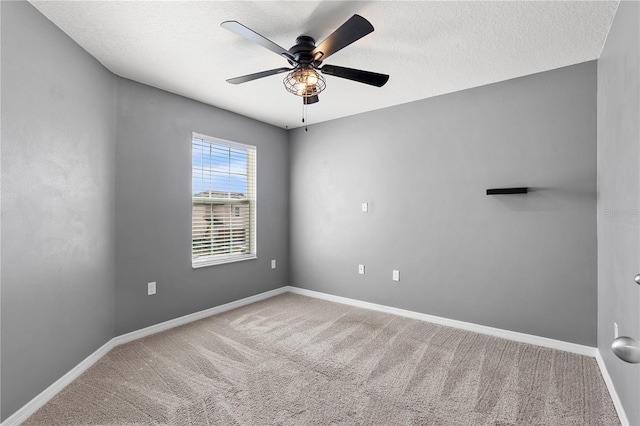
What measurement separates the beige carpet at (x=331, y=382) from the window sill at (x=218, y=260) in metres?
0.71

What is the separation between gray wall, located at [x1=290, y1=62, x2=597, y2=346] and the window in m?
0.91

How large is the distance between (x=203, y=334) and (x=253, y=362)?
0.84 m

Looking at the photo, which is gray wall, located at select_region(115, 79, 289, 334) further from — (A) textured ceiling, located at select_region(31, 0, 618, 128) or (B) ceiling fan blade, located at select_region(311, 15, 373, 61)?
(B) ceiling fan blade, located at select_region(311, 15, 373, 61)

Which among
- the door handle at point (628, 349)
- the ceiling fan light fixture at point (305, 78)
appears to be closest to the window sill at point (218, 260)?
the ceiling fan light fixture at point (305, 78)

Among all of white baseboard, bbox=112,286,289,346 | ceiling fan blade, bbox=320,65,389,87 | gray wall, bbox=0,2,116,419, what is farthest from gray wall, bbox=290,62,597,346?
gray wall, bbox=0,2,116,419

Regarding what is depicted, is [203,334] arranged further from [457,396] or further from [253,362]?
[457,396]

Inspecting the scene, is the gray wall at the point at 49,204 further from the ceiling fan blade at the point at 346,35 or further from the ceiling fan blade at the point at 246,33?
the ceiling fan blade at the point at 346,35

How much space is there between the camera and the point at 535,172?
2.87m

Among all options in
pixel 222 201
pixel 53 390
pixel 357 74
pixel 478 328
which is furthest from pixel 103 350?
pixel 478 328

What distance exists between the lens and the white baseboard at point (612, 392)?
70.2 inches

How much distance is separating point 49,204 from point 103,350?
4.50 ft

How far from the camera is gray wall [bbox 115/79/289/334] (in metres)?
2.92

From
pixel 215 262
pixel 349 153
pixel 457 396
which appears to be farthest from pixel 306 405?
pixel 349 153

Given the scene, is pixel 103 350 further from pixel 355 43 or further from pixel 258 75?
pixel 355 43
